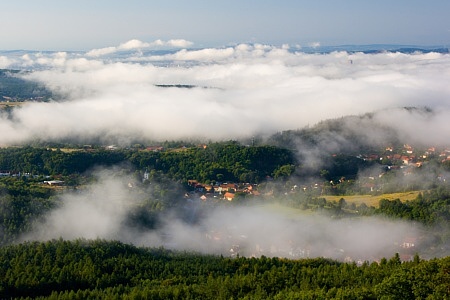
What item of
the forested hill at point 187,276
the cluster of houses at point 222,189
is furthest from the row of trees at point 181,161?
the forested hill at point 187,276

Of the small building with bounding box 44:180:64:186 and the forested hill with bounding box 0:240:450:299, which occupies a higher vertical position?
the forested hill with bounding box 0:240:450:299

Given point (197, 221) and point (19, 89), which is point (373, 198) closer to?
point (197, 221)

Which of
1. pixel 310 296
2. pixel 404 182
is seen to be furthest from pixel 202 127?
pixel 310 296

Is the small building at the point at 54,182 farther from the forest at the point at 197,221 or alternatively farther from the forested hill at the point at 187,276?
the forested hill at the point at 187,276

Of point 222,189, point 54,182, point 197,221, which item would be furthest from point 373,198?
point 54,182

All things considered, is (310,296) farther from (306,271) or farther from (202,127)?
(202,127)

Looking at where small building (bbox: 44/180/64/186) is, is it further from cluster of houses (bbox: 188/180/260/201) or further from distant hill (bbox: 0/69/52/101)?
distant hill (bbox: 0/69/52/101)

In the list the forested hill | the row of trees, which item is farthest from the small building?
the forested hill

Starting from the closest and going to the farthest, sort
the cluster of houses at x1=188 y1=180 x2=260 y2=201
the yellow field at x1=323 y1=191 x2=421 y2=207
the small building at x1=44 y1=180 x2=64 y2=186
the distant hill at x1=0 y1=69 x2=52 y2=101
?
the yellow field at x1=323 y1=191 x2=421 y2=207, the small building at x1=44 y1=180 x2=64 y2=186, the cluster of houses at x1=188 y1=180 x2=260 y2=201, the distant hill at x1=0 y1=69 x2=52 y2=101
